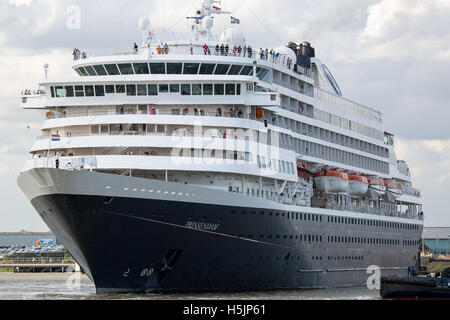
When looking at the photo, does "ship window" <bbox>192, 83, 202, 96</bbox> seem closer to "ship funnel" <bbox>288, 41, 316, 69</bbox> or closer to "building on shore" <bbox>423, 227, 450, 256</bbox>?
"ship funnel" <bbox>288, 41, 316, 69</bbox>

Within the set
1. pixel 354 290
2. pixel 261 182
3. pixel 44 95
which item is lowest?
pixel 354 290

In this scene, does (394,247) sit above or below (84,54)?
below

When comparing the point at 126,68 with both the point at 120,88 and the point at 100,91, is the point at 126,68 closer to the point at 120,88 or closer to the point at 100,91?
the point at 120,88

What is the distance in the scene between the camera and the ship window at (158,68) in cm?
3659

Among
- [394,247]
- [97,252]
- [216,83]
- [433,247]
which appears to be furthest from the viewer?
[433,247]

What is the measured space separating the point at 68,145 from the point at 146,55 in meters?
5.07

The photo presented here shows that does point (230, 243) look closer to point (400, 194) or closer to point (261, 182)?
point (261, 182)

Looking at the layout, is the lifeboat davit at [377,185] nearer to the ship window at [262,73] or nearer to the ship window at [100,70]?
the ship window at [262,73]

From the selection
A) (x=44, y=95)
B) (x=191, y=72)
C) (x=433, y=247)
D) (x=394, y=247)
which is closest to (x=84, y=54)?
(x=44, y=95)

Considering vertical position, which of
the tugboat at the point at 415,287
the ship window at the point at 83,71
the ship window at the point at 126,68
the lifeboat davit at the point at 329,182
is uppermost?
the ship window at the point at 83,71

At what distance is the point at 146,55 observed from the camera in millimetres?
36344

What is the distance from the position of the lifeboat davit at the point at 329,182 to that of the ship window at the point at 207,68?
1026 cm

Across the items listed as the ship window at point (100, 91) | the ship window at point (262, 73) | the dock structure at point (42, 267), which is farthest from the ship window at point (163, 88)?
the dock structure at point (42, 267)

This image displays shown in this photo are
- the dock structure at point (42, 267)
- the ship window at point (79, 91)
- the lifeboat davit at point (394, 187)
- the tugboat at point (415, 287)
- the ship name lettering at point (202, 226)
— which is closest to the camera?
the ship name lettering at point (202, 226)
